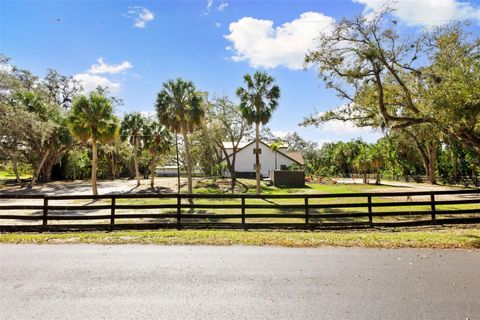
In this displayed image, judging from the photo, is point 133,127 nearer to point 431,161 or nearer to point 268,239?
point 268,239

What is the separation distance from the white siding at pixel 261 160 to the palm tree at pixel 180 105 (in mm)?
24596

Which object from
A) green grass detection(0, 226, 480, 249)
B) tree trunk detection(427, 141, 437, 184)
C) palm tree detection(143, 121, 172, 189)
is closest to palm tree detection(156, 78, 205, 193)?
palm tree detection(143, 121, 172, 189)

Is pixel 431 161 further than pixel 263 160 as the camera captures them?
No

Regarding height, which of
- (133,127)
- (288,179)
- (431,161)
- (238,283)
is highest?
(133,127)

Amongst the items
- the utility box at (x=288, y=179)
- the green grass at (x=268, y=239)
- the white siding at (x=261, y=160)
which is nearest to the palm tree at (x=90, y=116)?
the green grass at (x=268, y=239)

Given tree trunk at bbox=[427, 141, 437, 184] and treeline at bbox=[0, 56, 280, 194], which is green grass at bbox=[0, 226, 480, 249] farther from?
tree trunk at bbox=[427, 141, 437, 184]

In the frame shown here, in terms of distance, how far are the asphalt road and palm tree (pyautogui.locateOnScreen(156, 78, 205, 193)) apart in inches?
847

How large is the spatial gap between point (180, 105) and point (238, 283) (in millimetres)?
24704

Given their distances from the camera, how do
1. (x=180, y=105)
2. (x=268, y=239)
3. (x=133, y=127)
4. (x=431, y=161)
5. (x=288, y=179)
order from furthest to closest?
(x=431, y=161) → (x=288, y=179) → (x=133, y=127) → (x=180, y=105) → (x=268, y=239)

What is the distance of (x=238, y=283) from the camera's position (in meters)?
5.54

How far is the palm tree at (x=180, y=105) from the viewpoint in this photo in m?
28.5

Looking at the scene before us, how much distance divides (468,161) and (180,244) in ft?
168

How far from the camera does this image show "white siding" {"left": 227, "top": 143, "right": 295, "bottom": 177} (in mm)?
53062

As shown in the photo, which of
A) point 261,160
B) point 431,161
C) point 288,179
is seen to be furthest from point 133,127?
point 431,161
